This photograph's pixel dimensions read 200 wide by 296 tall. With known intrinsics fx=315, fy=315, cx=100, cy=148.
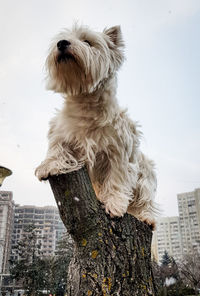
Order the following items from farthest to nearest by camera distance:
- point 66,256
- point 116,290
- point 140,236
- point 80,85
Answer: point 66,256 → point 80,85 → point 140,236 → point 116,290

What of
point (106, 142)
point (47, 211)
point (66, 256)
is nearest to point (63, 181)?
point (106, 142)

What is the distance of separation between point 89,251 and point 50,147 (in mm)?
1389

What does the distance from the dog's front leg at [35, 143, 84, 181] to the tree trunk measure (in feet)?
0.31

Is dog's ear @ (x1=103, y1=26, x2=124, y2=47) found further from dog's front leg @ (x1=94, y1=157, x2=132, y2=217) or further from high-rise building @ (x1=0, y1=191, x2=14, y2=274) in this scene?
high-rise building @ (x1=0, y1=191, x2=14, y2=274)

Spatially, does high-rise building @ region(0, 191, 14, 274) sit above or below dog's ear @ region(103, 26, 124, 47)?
above

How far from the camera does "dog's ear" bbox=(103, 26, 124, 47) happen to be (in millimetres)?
3947

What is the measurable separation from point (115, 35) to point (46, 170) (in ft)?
6.51

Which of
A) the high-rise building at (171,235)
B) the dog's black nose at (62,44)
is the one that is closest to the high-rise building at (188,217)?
the high-rise building at (171,235)

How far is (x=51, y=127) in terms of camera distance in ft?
12.8

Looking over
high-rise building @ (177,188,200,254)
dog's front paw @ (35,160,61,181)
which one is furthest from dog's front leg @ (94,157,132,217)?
high-rise building @ (177,188,200,254)

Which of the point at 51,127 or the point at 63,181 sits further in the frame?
the point at 51,127

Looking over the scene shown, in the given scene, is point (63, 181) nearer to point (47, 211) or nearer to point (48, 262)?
point (48, 262)

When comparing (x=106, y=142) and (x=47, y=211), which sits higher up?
(x=47, y=211)

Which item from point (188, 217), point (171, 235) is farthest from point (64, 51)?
point (171, 235)
